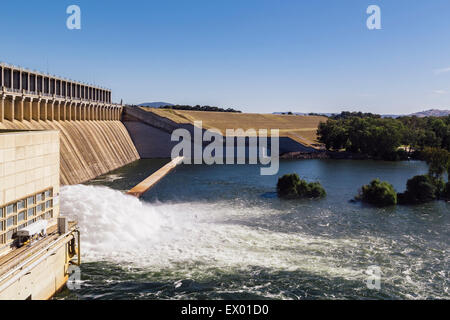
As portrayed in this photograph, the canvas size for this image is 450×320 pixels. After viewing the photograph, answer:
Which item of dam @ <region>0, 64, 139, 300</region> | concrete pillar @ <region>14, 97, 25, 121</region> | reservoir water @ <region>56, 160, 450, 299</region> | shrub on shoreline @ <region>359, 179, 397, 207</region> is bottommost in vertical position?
reservoir water @ <region>56, 160, 450, 299</region>

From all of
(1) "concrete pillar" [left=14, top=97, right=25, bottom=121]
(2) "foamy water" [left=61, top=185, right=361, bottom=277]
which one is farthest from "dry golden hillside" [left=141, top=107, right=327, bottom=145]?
(2) "foamy water" [left=61, top=185, right=361, bottom=277]

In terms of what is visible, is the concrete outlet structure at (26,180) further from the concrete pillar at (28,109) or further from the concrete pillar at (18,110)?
the concrete pillar at (28,109)

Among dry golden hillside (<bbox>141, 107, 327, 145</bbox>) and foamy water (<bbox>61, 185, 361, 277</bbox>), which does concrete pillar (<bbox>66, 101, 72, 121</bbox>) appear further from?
dry golden hillside (<bbox>141, 107, 327, 145</bbox>)

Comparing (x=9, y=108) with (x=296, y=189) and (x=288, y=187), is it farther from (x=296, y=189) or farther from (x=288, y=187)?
(x=296, y=189)

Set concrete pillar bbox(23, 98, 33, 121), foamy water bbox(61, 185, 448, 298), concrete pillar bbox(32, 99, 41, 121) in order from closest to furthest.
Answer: foamy water bbox(61, 185, 448, 298)
concrete pillar bbox(23, 98, 33, 121)
concrete pillar bbox(32, 99, 41, 121)

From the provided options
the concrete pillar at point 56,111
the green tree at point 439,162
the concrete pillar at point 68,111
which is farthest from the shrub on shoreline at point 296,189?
the concrete pillar at point 68,111
